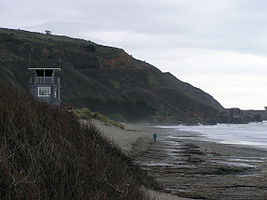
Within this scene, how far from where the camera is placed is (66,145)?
6.69m

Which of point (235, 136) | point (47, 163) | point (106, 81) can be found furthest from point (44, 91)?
point (106, 81)

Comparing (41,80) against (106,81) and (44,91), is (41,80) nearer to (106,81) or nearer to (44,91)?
(44,91)

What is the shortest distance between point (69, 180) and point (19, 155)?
3.45 ft

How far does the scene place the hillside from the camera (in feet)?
309

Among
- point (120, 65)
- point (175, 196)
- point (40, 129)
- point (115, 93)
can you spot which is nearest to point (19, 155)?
point (40, 129)

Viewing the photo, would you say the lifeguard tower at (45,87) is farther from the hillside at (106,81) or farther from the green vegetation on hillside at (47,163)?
the hillside at (106,81)

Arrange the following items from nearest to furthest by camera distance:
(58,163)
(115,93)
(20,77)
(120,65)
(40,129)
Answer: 1. (58,163)
2. (40,129)
3. (20,77)
4. (115,93)
5. (120,65)

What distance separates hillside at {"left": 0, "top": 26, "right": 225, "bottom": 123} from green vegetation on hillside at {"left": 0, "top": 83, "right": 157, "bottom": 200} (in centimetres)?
7709

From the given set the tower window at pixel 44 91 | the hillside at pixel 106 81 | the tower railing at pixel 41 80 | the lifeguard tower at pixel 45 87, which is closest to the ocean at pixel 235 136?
the lifeguard tower at pixel 45 87

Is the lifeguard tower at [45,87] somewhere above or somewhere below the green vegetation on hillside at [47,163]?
above

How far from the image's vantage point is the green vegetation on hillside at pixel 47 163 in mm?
5090

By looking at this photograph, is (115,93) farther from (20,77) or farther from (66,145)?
(66,145)

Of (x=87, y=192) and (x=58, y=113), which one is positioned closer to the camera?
(x=87, y=192)

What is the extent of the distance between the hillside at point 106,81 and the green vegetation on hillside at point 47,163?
3035 inches
